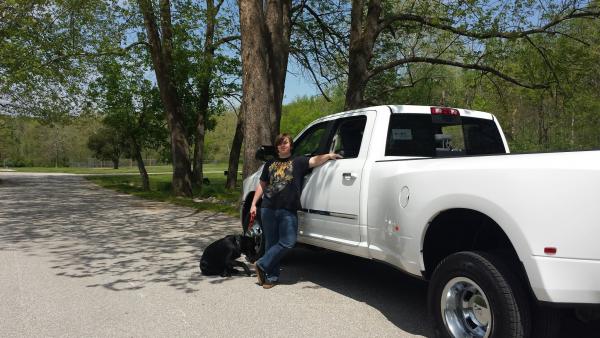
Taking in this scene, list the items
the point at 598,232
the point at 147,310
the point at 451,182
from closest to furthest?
1. the point at 598,232
2. the point at 451,182
3. the point at 147,310

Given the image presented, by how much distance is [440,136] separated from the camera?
563 cm

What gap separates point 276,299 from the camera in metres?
5.48

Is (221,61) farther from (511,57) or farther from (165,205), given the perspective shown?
(511,57)

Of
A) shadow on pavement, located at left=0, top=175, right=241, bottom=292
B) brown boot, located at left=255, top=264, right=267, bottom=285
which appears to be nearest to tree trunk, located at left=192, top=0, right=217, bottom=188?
shadow on pavement, located at left=0, top=175, right=241, bottom=292

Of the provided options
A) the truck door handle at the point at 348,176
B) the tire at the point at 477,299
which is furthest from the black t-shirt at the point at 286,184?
the tire at the point at 477,299

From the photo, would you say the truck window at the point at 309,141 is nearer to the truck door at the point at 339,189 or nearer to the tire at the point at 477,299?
the truck door at the point at 339,189

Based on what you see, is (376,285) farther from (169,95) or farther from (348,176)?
(169,95)

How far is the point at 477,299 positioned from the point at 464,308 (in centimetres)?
16

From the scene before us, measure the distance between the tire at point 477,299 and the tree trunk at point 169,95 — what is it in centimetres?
1720

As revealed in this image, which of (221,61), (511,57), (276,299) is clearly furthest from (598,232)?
(221,61)

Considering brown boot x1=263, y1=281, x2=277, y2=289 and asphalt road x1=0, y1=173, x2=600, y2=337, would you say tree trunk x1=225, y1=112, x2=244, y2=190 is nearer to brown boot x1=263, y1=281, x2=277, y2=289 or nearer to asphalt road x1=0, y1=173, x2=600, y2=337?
asphalt road x1=0, y1=173, x2=600, y2=337

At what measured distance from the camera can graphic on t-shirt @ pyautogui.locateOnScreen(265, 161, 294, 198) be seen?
19.0ft

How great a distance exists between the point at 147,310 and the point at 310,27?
54.1 ft

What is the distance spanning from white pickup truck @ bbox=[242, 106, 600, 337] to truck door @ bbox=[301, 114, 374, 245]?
0.04 feet
